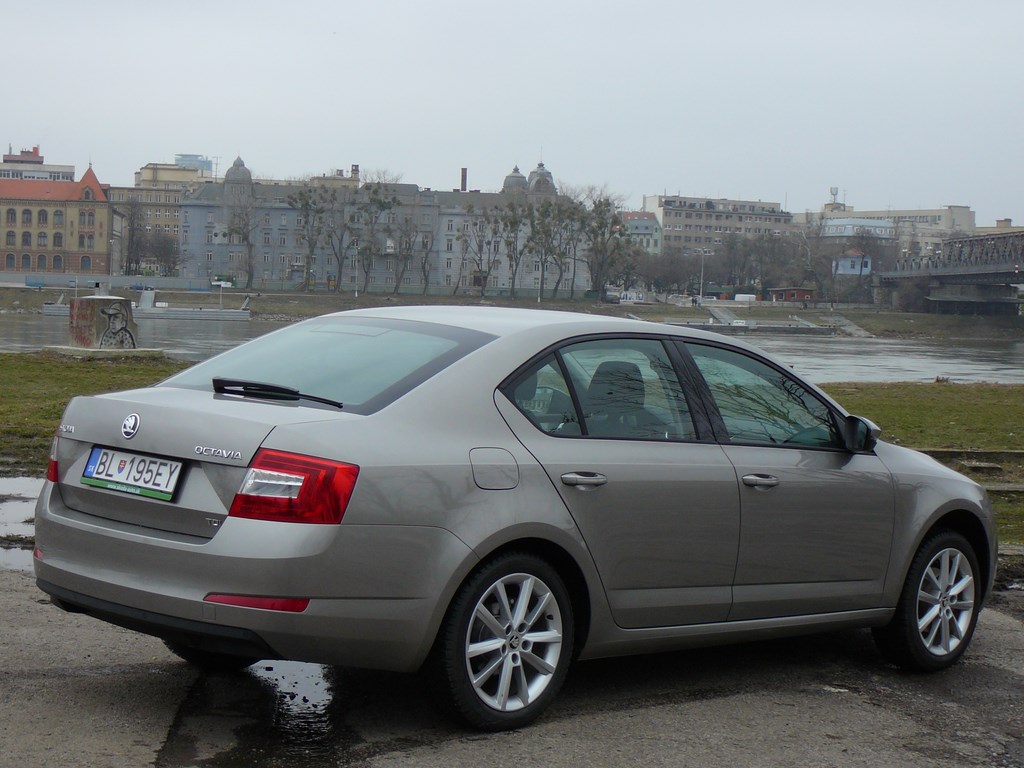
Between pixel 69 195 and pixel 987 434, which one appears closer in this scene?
pixel 987 434

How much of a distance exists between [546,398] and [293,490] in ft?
3.76

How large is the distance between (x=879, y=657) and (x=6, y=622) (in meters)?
4.06

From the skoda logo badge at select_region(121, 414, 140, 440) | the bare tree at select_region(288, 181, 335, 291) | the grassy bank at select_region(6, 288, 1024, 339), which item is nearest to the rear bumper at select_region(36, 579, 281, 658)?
the skoda logo badge at select_region(121, 414, 140, 440)

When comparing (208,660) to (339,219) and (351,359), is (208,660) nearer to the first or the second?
(351,359)

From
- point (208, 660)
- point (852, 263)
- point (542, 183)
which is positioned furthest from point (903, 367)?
Answer: point (852, 263)

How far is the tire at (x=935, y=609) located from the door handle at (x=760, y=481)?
107 centimetres

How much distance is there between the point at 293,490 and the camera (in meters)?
3.96

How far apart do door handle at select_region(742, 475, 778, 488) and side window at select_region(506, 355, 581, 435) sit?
32.4 inches

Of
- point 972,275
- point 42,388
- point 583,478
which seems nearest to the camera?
point 583,478

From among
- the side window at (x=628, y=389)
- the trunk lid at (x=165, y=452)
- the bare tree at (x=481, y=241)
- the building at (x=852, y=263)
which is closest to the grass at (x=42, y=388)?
the trunk lid at (x=165, y=452)

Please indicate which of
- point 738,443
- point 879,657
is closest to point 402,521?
point 738,443

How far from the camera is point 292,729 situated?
4.36m

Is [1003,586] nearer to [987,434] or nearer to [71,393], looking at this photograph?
[987,434]

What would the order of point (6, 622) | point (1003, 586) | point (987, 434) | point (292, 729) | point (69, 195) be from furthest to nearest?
1. point (69, 195)
2. point (987, 434)
3. point (1003, 586)
4. point (6, 622)
5. point (292, 729)
